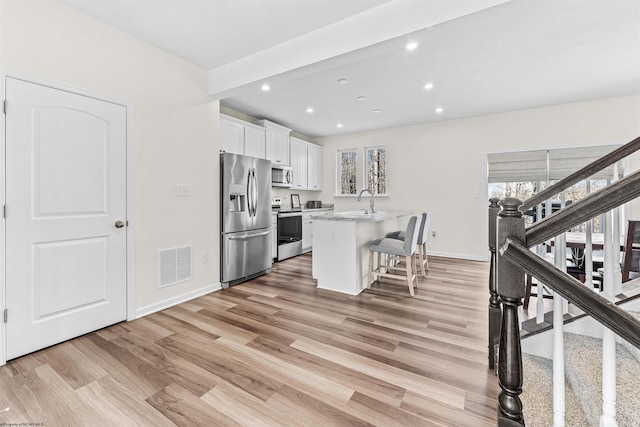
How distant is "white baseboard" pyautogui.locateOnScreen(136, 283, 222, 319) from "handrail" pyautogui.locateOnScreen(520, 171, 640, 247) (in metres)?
3.18

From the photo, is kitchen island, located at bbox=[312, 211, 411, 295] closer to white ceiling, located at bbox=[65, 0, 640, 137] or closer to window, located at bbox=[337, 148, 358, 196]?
white ceiling, located at bbox=[65, 0, 640, 137]

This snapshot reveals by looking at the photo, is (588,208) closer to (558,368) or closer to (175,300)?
(558,368)

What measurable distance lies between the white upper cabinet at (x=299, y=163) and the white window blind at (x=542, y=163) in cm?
357

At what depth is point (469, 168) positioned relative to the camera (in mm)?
5262

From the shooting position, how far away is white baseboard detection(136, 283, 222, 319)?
9.16 ft

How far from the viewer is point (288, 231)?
210 inches

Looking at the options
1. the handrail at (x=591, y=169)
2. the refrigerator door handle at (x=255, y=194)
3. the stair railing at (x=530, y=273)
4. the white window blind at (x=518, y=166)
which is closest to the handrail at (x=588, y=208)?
the stair railing at (x=530, y=273)

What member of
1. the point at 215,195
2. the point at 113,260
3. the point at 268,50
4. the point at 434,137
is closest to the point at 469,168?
the point at 434,137

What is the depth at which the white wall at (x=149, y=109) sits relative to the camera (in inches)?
84.1

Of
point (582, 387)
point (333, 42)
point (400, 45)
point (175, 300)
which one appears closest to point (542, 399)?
point (582, 387)

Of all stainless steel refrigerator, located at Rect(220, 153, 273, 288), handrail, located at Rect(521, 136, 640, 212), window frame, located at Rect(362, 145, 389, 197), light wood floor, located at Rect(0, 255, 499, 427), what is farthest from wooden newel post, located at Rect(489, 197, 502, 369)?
window frame, located at Rect(362, 145, 389, 197)

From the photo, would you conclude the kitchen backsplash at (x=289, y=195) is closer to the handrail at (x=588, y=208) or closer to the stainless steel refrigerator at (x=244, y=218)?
the stainless steel refrigerator at (x=244, y=218)

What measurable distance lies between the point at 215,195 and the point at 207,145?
2.01ft

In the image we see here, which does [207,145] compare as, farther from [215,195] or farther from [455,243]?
[455,243]
